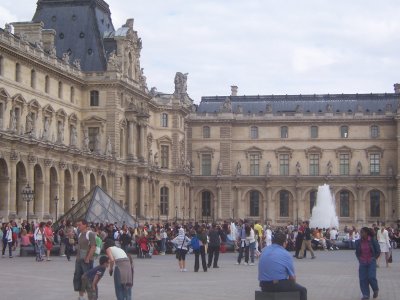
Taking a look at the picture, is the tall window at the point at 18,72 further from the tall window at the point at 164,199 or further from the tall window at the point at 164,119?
the tall window at the point at 164,119

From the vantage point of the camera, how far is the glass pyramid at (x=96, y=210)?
54781 millimetres

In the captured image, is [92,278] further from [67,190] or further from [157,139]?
[157,139]

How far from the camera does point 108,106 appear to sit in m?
79.6

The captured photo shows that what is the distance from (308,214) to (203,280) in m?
78.1

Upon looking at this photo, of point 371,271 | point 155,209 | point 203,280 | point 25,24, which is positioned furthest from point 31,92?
point 371,271

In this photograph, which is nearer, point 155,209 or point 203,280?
point 203,280

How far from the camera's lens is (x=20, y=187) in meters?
62.7

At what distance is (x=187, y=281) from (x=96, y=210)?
2759cm

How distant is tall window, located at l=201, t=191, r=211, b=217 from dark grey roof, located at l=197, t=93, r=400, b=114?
9.91 m

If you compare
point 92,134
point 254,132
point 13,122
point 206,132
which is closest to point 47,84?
point 92,134

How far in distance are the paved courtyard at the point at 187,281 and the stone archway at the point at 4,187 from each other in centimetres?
2047

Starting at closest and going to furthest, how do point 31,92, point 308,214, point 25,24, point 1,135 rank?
1. point 1,135
2. point 31,92
3. point 25,24
4. point 308,214

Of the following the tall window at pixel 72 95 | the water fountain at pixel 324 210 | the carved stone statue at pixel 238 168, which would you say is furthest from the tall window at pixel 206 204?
the tall window at pixel 72 95

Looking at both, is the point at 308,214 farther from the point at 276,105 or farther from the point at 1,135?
the point at 1,135
